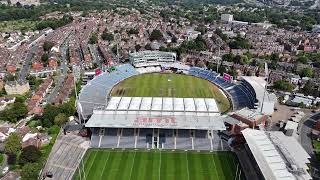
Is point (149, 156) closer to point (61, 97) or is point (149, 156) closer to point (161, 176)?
point (161, 176)

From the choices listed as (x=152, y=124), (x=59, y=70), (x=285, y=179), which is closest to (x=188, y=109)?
(x=152, y=124)

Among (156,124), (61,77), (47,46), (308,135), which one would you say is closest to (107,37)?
(47,46)

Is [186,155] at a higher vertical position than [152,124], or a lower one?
lower

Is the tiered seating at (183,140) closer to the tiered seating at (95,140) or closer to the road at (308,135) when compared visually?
the tiered seating at (95,140)

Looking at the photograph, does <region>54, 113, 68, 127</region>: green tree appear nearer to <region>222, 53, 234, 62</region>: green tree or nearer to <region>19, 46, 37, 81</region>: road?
<region>19, 46, 37, 81</region>: road

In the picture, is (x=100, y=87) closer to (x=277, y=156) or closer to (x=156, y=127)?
(x=156, y=127)

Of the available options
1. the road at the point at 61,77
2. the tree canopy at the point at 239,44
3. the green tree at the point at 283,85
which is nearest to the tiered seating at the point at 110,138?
the road at the point at 61,77
